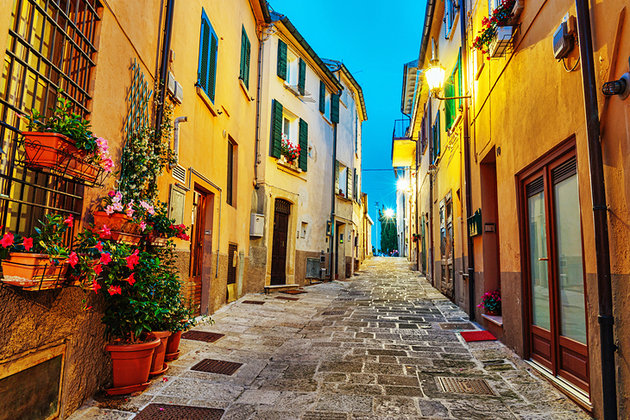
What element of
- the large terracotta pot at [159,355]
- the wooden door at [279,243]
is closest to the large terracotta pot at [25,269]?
the large terracotta pot at [159,355]

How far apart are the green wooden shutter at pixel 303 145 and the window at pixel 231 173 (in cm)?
380

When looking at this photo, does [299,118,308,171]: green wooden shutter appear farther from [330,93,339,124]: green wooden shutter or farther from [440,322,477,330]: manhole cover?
[440,322,477,330]: manhole cover

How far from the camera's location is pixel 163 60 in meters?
5.17

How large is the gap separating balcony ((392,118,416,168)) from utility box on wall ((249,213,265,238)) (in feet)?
43.0

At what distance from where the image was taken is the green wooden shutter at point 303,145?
42.6 feet

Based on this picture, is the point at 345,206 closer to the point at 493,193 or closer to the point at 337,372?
the point at 493,193

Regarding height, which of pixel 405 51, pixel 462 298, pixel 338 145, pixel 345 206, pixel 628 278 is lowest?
pixel 462 298

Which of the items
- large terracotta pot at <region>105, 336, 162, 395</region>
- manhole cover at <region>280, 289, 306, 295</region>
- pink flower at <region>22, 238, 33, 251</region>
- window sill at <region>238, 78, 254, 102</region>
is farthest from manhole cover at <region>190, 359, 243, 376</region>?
window sill at <region>238, 78, 254, 102</region>

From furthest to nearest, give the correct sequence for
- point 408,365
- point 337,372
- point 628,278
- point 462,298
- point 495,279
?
point 462,298 → point 495,279 → point 408,365 → point 337,372 → point 628,278

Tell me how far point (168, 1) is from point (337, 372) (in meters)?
4.79

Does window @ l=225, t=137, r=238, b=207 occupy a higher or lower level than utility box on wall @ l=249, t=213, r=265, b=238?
higher

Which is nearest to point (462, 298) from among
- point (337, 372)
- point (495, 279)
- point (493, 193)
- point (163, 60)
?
point (495, 279)

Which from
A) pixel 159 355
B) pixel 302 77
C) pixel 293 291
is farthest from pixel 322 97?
pixel 159 355

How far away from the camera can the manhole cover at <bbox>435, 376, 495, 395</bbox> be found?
12.9 feet
